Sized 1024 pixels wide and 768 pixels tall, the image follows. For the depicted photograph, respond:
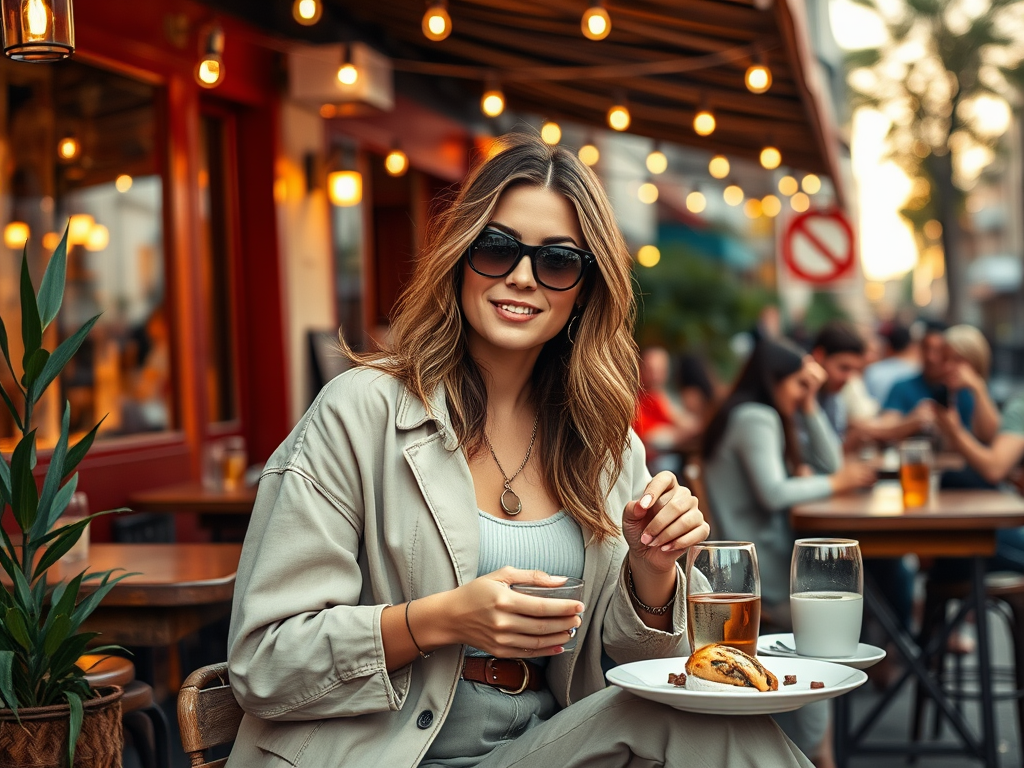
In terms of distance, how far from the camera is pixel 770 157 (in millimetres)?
8914

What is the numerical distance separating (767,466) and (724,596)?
288 centimetres

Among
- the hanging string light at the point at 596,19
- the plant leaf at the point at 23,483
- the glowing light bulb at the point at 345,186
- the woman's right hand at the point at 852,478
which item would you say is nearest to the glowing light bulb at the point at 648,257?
the glowing light bulb at the point at 345,186

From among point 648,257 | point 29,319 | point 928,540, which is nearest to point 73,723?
point 29,319

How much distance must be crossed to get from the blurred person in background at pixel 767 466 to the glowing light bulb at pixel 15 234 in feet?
9.62

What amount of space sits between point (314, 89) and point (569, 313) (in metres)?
5.11

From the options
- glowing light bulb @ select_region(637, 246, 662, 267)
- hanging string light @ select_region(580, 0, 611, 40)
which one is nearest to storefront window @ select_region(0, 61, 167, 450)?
hanging string light @ select_region(580, 0, 611, 40)

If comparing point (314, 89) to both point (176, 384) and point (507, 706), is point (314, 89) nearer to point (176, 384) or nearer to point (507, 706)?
point (176, 384)

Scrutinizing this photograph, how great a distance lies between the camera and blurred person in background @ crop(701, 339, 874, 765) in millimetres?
4746

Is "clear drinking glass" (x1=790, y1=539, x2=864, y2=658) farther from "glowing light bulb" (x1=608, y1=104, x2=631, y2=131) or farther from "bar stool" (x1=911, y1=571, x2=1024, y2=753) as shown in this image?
"glowing light bulb" (x1=608, y1=104, x2=631, y2=131)

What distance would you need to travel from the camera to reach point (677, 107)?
8.53 meters

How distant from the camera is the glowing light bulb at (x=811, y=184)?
12715 millimetres

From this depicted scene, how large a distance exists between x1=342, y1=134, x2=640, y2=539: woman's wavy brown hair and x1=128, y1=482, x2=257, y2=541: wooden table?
277cm

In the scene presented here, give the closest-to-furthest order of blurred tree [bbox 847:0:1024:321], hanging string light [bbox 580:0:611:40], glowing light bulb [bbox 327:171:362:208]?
hanging string light [bbox 580:0:611:40], glowing light bulb [bbox 327:171:362:208], blurred tree [bbox 847:0:1024:321]

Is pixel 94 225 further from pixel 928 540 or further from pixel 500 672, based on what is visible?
pixel 500 672
